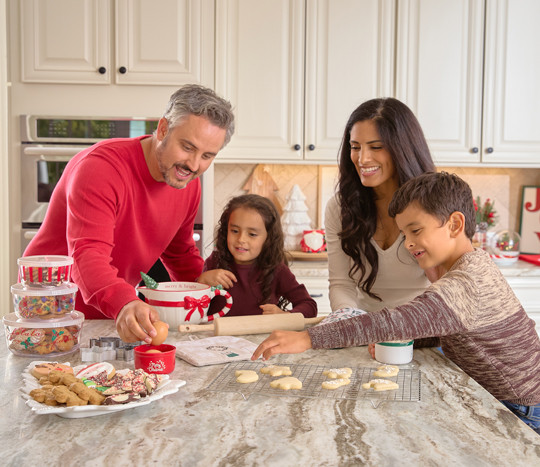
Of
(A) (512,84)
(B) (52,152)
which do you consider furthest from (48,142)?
(A) (512,84)

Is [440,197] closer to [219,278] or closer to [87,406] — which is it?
[219,278]

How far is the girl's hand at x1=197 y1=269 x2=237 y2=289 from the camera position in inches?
77.5

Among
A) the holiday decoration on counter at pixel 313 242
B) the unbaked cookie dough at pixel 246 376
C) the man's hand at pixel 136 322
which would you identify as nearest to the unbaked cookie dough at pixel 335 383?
the unbaked cookie dough at pixel 246 376

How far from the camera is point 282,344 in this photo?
51.8 inches

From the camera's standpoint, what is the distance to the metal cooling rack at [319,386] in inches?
43.3

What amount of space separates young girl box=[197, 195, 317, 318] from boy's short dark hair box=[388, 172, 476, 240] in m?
0.66

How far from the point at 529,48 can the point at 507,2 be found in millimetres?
272

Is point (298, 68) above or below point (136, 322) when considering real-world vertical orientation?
above

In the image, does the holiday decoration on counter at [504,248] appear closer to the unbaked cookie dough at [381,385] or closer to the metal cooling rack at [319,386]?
the metal cooling rack at [319,386]

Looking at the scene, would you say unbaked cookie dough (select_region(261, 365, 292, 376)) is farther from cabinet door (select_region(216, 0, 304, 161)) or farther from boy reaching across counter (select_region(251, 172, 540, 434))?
cabinet door (select_region(216, 0, 304, 161))

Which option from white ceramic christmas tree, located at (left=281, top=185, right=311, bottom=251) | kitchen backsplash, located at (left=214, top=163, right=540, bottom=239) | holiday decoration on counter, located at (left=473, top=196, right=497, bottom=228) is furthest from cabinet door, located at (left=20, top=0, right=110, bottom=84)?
holiday decoration on counter, located at (left=473, top=196, right=497, bottom=228)

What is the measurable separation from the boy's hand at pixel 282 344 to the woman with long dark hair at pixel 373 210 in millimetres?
530

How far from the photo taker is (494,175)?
148 inches

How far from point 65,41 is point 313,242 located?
1.65 m
